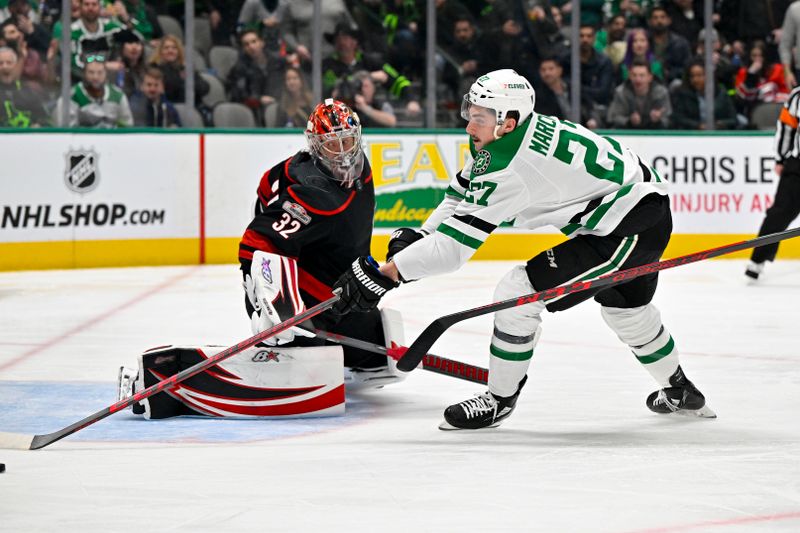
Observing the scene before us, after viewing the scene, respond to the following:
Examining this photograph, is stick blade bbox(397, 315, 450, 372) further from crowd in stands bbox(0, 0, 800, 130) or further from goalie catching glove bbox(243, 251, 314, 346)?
crowd in stands bbox(0, 0, 800, 130)

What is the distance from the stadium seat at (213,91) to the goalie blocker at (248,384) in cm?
477

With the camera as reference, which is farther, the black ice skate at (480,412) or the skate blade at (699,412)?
the skate blade at (699,412)

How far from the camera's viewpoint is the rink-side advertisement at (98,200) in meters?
7.43

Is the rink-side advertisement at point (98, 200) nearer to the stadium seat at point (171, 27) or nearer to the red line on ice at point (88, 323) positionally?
the red line on ice at point (88, 323)

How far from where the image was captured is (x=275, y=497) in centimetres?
261

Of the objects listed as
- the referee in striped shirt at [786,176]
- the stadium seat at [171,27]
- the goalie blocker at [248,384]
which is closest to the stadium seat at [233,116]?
the stadium seat at [171,27]

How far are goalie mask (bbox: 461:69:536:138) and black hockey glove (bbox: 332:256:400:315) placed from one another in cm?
46

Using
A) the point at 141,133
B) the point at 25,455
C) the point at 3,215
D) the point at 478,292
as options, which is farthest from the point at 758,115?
the point at 25,455

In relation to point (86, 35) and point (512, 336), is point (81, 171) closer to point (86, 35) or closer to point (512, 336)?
point (86, 35)

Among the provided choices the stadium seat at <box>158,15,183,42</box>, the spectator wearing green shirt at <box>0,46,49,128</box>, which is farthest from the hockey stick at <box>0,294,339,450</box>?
the stadium seat at <box>158,15,183,42</box>

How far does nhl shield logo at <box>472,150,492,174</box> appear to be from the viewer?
3.14m

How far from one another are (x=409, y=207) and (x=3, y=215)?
2.45 metres

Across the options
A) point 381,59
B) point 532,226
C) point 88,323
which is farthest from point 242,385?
point 381,59

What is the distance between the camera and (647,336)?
341 cm
